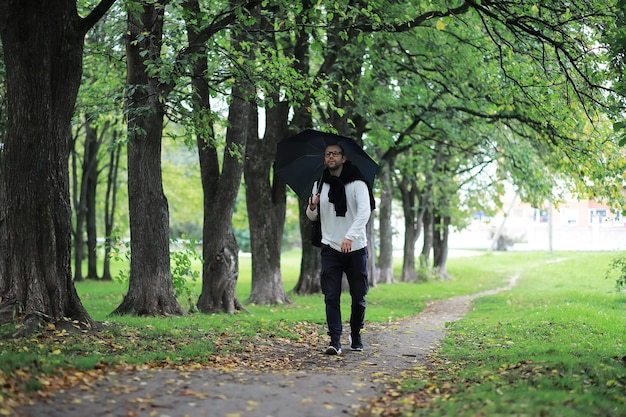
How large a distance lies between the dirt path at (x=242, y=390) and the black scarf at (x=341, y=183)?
1851 millimetres

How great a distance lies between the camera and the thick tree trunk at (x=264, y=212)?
59.0 ft

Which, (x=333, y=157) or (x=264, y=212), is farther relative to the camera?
(x=264, y=212)

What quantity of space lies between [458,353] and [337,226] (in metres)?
2.42

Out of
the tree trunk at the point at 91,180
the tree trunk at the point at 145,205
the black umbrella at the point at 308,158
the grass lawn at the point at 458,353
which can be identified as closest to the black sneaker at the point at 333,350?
the grass lawn at the point at 458,353

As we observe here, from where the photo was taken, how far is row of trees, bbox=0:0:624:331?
345 inches

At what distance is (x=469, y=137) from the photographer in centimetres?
2211

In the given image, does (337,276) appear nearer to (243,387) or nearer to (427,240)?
(243,387)

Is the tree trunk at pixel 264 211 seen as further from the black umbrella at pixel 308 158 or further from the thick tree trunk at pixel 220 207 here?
the black umbrella at pixel 308 158

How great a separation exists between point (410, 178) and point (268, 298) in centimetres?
1575

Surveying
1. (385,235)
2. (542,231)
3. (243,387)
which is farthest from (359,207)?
(542,231)

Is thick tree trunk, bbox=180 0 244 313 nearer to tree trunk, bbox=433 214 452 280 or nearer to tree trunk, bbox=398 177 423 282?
tree trunk, bbox=398 177 423 282

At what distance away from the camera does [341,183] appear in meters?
9.02

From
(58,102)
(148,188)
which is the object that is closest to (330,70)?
(148,188)

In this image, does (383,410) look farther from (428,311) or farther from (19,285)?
(428,311)
